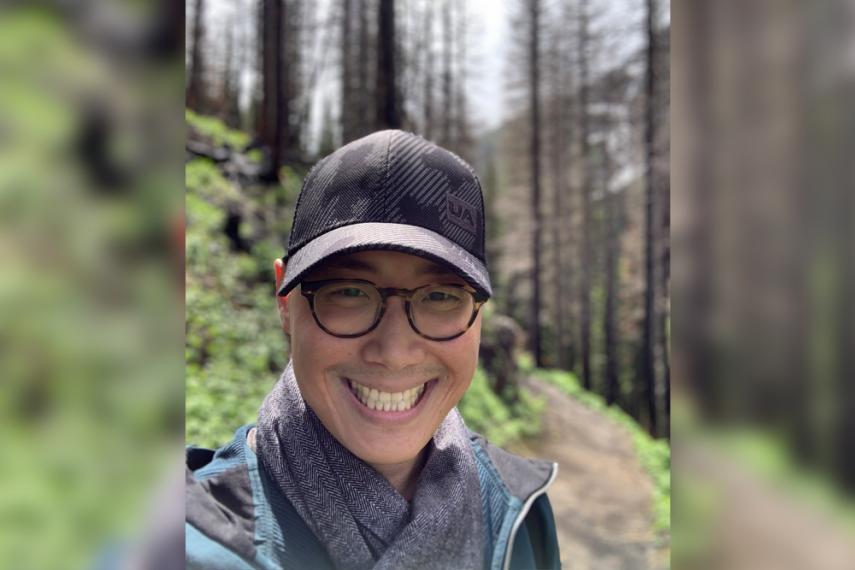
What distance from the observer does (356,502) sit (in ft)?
5.15

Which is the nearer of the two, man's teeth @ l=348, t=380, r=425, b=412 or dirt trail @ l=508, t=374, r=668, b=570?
man's teeth @ l=348, t=380, r=425, b=412

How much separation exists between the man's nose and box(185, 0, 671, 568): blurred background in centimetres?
81

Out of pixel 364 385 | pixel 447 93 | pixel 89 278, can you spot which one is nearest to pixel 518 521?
pixel 364 385

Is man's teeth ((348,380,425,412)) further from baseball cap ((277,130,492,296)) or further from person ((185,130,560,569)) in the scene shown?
baseball cap ((277,130,492,296))

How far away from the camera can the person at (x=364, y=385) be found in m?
1.50

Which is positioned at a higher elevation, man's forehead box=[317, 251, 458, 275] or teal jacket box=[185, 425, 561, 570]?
man's forehead box=[317, 251, 458, 275]

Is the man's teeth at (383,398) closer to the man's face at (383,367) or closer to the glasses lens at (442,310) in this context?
the man's face at (383,367)

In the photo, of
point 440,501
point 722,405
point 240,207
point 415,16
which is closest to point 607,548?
point 722,405

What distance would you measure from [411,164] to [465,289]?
33 centimetres

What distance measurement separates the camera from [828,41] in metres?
1.76

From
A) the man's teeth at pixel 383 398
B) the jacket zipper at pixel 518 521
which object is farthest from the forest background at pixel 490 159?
the man's teeth at pixel 383 398

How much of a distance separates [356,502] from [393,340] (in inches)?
16.6

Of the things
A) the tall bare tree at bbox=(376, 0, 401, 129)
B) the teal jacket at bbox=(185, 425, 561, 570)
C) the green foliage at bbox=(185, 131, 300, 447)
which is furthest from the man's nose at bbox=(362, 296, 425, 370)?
the tall bare tree at bbox=(376, 0, 401, 129)

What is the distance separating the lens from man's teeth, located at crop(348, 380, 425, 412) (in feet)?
5.20
